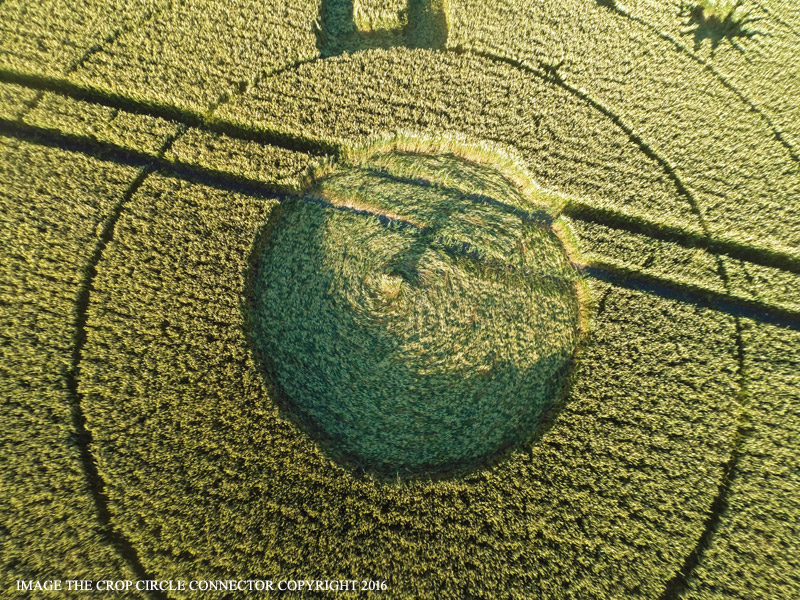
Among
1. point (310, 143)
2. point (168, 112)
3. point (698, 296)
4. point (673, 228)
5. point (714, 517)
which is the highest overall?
point (673, 228)

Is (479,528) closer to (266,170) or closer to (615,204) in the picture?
(615,204)

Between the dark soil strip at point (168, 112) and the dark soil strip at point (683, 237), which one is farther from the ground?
the dark soil strip at point (683, 237)

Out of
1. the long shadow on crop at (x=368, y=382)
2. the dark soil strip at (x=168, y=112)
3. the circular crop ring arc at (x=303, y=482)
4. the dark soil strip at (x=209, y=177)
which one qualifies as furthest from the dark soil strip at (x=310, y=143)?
the circular crop ring arc at (x=303, y=482)

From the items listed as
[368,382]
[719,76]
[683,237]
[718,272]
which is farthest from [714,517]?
[719,76]

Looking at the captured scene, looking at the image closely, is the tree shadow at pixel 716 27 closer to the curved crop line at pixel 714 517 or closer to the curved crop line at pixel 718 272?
the curved crop line at pixel 718 272

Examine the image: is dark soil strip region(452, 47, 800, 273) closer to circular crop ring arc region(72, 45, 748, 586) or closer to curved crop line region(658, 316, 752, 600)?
curved crop line region(658, 316, 752, 600)

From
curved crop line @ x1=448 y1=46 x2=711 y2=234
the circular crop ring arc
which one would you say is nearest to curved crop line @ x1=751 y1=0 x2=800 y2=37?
curved crop line @ x1=448 y1=46 x2=711 y2=234

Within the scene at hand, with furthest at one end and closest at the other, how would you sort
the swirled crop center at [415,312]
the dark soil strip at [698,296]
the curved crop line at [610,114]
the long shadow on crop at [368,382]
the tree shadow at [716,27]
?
the tree shadow at [716,27] → the curved crop line at [610,114] → the dark soil strip at [698,296] → the swirled crop center at [415,312] → the long shadow on crop at [368,382]

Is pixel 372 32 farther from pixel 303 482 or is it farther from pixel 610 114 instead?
pixel 303 482

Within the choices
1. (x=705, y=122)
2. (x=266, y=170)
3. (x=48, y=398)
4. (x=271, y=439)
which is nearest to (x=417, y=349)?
(x=271, y=439)
